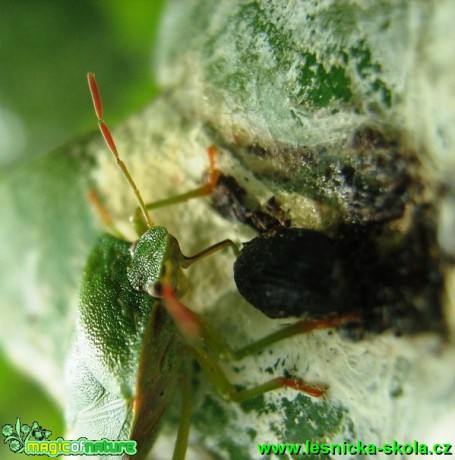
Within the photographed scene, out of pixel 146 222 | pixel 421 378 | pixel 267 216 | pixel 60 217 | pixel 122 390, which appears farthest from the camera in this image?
pixel 60 217

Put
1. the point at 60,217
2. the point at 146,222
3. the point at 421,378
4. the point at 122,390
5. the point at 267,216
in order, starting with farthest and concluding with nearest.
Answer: the point at 60,217 < the point at 146,222 < the point at 122,390 < the point at 267,216 < the point at 421,378

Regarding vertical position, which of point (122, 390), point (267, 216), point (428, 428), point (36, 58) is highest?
point (36, 58)

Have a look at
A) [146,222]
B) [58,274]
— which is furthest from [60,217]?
[146,222]

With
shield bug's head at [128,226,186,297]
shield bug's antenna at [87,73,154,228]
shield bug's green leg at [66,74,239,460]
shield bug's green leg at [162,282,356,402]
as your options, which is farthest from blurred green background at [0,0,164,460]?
shield bug's green leg at [162,282,356,402]

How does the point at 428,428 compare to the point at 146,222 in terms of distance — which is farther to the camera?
the point at 146,222

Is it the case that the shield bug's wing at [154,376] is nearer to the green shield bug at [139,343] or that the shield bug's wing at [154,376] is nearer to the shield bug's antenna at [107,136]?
the green shield bug at [139,343]

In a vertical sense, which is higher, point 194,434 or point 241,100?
point 241,100

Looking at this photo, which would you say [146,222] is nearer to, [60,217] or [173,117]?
[173,117]

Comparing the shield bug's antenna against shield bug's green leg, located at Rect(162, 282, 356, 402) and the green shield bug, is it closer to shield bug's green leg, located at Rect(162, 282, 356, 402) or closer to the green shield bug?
the green shield bug
